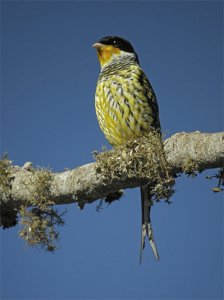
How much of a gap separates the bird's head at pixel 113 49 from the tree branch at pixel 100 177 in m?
1.92

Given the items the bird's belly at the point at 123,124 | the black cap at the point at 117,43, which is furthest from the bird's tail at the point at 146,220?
the black cap at the point at 117,43

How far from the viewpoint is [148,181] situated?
10.9ft

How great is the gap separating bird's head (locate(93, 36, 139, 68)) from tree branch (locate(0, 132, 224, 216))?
6.30 ft

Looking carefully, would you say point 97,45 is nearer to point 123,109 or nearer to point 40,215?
point 123,109

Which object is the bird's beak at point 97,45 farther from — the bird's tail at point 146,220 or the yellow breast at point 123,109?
the bird's tail at point 146,220

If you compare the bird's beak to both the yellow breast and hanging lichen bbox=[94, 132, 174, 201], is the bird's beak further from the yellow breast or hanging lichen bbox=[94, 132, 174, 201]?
hanging lichen bbox=[94, 132, 174, 201]

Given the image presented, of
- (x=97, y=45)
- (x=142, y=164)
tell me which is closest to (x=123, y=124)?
(x=142, y=164)

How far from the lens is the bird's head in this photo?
5.36m

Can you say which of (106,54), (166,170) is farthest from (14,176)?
(106,54)

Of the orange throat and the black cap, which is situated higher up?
the black cap

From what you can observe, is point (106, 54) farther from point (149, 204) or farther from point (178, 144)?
point (178, 144)

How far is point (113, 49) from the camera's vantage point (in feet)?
17.8

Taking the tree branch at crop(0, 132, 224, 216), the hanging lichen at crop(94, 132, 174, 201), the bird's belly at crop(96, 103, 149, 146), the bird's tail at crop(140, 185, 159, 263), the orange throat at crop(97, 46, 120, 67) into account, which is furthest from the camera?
the orange throat at crop(97, 46, 120, 67)

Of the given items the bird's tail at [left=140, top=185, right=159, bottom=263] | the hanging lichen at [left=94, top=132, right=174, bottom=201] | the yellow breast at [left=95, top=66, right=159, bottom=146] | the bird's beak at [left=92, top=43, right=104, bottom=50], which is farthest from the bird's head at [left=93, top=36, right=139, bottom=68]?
the hanging lichen at [left=94, top=132, right=174, bottom=201]
